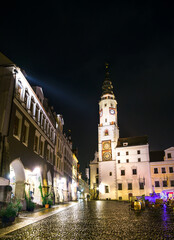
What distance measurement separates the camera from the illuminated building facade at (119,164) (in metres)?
59.9

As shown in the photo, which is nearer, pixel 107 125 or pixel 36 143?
pixel 36 143

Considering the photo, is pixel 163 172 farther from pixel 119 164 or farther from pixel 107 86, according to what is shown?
pixel 107 86

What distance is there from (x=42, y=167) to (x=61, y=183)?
46.8 feet

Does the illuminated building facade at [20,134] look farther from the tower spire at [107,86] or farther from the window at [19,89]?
the tower spire at [107,86]

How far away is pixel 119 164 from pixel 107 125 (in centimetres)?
1331

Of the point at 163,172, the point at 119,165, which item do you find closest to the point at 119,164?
the point at 119,165

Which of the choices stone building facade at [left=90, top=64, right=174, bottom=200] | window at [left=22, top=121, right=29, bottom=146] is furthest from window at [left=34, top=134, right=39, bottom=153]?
stone building facade at [left=90, top=64, right=174, bottom=200]

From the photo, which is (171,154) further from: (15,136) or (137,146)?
(15,136)

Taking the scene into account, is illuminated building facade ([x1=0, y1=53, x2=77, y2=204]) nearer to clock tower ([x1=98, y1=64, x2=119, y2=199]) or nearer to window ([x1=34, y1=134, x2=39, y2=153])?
window ([x1=34, y1=134, x2=39, y2=153])

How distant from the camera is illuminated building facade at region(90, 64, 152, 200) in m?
Result: 59.9

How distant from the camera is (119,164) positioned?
63344 millimetres

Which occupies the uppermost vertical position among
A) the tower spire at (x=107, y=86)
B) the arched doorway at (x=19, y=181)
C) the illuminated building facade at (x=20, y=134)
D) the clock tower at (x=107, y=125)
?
the tower spire at (x=107, y=86)

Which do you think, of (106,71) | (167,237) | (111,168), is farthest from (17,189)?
(106,71)

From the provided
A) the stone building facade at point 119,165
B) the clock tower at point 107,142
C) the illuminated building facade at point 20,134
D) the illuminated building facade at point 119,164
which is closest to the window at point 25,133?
the illuminated building facade at point 20,134
